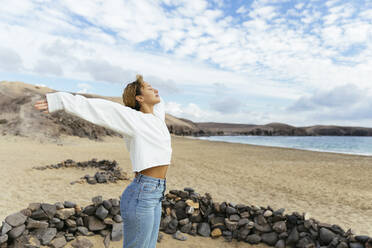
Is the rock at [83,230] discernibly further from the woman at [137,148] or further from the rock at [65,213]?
the woman at [137,148]

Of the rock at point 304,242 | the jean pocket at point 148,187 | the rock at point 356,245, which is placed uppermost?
the jean pocket at point 148,187

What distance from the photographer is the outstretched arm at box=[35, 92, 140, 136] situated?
1.87 metres

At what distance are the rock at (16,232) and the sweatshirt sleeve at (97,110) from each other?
3.99m

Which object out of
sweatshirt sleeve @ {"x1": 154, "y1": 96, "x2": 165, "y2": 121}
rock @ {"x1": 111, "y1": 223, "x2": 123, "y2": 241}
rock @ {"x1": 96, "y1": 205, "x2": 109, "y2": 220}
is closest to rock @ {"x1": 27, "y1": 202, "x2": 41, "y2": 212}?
rock @ {"x1": 96, "y1": 205, "x2": 109, "y2": 220}

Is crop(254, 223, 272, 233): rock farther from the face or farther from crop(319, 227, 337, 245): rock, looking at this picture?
the face

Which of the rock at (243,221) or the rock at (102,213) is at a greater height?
the rock at (102,213)

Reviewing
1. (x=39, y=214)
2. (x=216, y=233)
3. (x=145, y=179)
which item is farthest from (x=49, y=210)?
(x=145, y=179)

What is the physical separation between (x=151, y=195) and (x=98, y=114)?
0.73m

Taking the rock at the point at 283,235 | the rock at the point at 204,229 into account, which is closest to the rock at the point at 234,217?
the rock at the point at 204,229

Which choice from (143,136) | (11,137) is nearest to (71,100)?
(143,136)

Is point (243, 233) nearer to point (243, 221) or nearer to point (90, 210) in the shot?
point (243, 221)

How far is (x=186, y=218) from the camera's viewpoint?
237 inches

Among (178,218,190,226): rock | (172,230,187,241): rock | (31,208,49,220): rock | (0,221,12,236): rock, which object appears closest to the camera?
(0,221,12,236): rock

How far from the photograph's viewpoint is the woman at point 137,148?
Result: 191 centimetres
